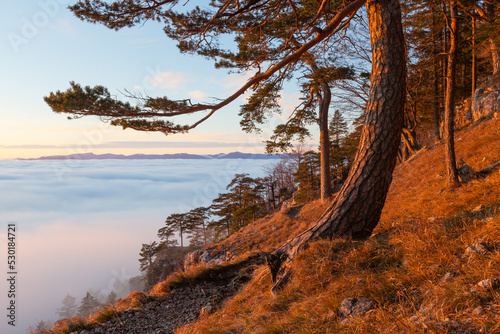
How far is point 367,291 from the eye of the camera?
245cm

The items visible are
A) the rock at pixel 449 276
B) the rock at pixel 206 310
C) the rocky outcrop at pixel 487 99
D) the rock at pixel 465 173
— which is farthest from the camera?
the rocky outcrop at pixel 487 99

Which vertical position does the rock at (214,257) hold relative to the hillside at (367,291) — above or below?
below

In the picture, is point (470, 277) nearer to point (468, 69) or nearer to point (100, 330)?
point (100, 330)

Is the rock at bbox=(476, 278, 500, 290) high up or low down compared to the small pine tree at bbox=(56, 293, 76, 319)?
up

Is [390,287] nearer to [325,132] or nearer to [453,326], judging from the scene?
[453,326]

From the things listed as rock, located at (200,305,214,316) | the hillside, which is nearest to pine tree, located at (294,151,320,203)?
the hillside

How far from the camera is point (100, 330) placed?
13.1ft

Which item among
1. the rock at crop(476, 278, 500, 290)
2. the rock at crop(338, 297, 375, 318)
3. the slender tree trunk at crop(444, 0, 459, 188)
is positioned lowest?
the rock at crop(338, 297, 375, 318)

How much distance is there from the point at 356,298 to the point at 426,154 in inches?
609

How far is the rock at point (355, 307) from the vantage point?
218 cm

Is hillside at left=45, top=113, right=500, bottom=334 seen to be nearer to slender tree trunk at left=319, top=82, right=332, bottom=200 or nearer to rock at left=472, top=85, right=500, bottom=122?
slender tree trunk at left=319, top=82, right=332, bottom=200

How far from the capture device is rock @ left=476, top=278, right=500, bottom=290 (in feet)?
5.89

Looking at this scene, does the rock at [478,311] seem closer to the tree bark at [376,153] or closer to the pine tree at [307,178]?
the tree bark at [376,153]

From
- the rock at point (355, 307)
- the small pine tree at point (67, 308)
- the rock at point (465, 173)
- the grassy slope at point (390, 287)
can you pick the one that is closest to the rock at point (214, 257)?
the grassy slope at point (390, 287)
